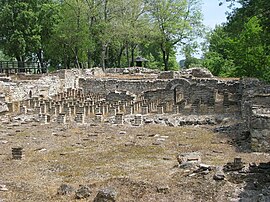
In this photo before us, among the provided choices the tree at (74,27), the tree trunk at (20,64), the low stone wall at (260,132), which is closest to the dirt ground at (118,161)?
the low stone wall at (260,132)

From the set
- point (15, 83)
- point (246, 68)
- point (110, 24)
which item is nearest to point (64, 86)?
point (15, 83)

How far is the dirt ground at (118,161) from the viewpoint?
10.8 m

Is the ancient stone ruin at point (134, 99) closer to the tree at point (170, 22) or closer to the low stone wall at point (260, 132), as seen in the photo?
the low stone wall at point (260, 132)

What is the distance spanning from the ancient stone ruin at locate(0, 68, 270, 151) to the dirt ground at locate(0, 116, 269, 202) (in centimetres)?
194

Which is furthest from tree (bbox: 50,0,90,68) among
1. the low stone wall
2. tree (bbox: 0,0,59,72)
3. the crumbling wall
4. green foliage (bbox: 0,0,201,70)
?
the low stone wall

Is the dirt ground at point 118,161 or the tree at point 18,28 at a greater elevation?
the tree at point 18,28

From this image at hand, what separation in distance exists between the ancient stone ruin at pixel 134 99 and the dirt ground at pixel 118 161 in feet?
6.36

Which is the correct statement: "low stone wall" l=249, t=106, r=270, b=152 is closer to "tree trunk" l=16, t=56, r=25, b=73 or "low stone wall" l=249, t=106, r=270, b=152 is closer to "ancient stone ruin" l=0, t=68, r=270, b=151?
"ancient stone ruin" l=0, t=68, r=270, b=151

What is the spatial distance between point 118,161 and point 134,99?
1685 centimetres

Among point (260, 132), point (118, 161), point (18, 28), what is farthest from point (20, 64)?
point (260, 132)

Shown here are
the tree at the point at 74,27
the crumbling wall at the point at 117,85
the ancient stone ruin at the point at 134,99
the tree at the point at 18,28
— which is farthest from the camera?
the tree at the point at 18,28

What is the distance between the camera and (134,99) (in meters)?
31.1

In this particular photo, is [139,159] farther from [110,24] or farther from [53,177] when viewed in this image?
[110,24]

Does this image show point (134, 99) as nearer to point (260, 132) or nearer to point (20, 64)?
point (260, 132)
